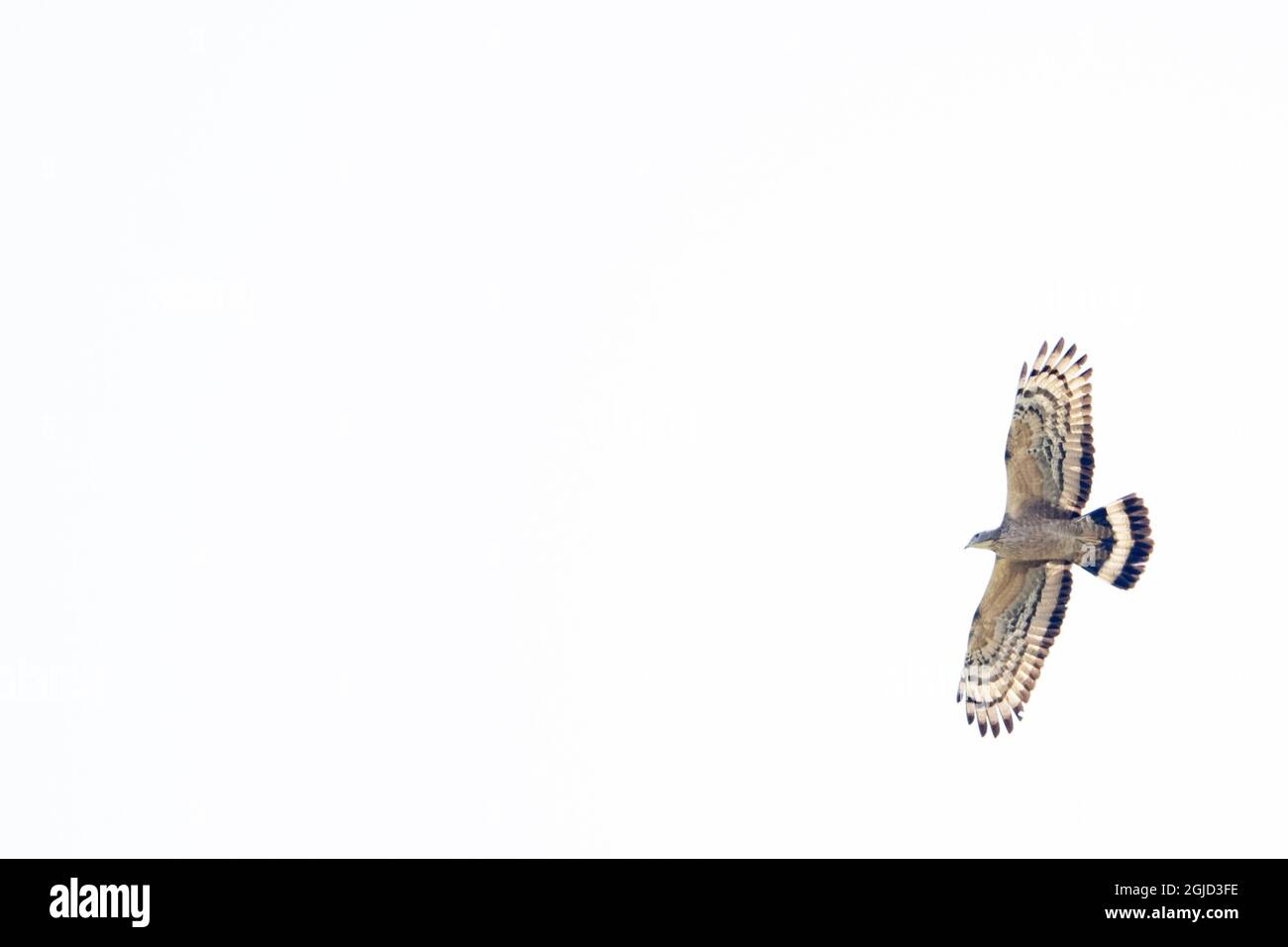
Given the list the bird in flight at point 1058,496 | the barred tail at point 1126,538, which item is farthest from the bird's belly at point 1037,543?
the barred tail at point 1126,538

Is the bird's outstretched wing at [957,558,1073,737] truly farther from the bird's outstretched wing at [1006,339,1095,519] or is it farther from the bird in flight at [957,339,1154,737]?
the bird's outstretched wing at [1006,339,1095,519]

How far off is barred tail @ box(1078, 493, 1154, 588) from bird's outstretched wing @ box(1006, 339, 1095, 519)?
0.33 metres

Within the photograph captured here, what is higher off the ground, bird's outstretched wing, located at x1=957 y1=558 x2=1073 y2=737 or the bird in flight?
the bird in flight

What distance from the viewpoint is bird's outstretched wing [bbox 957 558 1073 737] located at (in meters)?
24.3

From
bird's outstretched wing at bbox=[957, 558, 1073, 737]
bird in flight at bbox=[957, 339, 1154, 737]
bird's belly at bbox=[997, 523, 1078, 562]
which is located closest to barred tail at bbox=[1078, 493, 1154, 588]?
bird in flight at bbox=[957, 339, 1154, 737]

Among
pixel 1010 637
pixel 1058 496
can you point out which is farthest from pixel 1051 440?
pixel 1010 637

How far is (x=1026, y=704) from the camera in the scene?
81.3 ft

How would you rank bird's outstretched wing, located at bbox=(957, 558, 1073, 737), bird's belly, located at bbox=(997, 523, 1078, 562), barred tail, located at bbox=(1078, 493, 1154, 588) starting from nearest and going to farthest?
1. barred tail, located at bbox=(1078, 493, 1154, 588)
2. bird's belly, located at bbox=(997, 523, 1078, 562)
3. bird's outstretched wing, located at bbox=(957, 558, 1073, 737)

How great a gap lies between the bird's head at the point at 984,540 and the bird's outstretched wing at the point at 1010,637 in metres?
0.48

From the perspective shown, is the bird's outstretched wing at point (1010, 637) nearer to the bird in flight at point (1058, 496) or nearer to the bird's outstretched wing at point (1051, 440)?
the bird in flight at point (1058, 496)

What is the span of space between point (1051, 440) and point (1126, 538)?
4.49 feet
